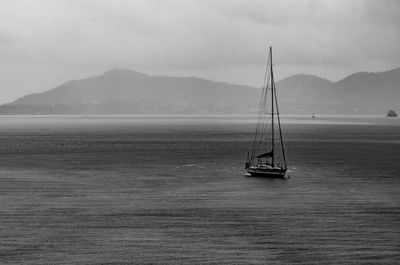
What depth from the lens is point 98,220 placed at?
206 feet

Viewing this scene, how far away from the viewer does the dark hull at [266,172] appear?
325ft

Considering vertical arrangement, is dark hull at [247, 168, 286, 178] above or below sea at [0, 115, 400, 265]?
above

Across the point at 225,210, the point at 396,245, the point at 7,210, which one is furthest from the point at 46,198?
the point at 396,245

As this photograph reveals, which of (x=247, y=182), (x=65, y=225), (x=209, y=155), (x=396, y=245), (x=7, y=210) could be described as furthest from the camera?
(x=209, y=155)

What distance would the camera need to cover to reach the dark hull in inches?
3905

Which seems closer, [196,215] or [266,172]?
[196,215]

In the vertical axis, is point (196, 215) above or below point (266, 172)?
below

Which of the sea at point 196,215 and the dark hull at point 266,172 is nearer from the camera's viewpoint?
the sea at point 196,215

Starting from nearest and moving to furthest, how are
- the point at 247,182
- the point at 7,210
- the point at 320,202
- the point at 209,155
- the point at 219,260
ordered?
the point at 219,260, the point at 7,210, the point at 320,202, the point at 247,182, the point at 209,155

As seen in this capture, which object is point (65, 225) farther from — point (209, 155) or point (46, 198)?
point (209, 155)

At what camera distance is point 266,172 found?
10075 cm

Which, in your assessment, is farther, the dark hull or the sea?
the dark hull

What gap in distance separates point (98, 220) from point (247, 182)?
36416 millimetres

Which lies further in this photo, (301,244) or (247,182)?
(247,182)
